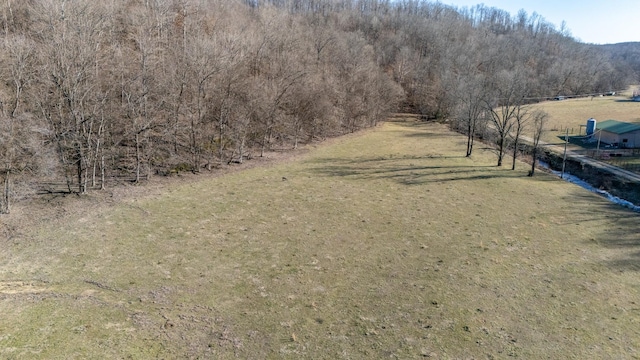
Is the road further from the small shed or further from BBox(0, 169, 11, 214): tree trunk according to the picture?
BBox(0, 169, 11, 214): tree trunk

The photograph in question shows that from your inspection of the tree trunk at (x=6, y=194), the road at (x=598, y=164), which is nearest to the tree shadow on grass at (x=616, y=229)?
the road at (x=598, y=164)

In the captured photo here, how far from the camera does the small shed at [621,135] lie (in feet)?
166

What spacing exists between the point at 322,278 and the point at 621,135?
55.2m

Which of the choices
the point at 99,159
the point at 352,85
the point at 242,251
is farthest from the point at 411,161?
the point at 99,159

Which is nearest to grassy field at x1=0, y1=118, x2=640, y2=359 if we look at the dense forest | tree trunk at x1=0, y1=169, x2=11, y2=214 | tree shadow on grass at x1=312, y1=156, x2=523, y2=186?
tree trunk at x1=0, y1=169, x2=11, y2=214

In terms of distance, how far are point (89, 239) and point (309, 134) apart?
115 feet

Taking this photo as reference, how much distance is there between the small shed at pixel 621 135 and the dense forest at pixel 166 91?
16.4 m

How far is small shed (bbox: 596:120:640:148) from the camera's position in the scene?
166ft

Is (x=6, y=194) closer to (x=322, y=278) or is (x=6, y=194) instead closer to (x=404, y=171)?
(x=322, y=278)

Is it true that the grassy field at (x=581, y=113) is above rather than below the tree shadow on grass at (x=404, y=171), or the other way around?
above

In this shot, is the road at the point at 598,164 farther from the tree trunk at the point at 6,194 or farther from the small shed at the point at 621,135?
the tree trunk at the point at 6,194

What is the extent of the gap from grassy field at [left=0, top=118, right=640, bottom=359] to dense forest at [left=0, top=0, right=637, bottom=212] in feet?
14.5

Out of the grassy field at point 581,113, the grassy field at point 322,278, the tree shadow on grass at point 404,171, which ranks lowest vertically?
the grassy field at point 322,278

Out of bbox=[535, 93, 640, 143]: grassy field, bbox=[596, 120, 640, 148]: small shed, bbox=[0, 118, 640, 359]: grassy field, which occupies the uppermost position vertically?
bbox=[535, 93, 640, 143]: grassy field
